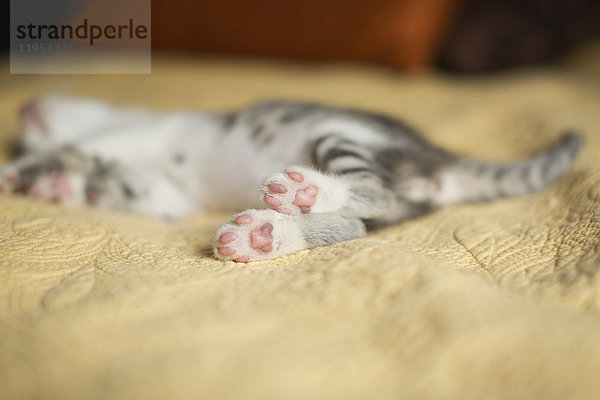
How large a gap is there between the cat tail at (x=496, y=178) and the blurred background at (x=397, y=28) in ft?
4.31

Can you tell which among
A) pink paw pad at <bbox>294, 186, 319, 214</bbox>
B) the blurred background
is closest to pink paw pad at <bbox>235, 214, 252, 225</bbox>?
pink paw pad at <bbox>294, 186, 319, 214</bbox>

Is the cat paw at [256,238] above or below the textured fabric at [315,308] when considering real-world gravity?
above

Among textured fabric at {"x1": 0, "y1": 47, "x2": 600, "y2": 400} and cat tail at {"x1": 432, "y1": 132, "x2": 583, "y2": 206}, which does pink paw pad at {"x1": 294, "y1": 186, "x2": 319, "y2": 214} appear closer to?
textured fabric at {"x1": 0, "y1": 47, "x2": 600, "y2": 400}

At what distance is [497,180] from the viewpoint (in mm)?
1472

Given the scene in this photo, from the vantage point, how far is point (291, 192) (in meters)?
1.14

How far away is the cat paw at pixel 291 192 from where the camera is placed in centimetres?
113

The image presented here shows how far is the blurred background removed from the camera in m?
2.60

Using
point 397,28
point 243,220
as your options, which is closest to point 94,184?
point 243,220

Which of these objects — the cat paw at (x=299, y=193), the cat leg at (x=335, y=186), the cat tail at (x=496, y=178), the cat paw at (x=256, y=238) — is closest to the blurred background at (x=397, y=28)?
the cat tail at (x=496, y=178)

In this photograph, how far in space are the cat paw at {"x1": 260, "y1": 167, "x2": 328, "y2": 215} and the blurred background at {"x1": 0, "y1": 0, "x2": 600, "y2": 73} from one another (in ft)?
5.67

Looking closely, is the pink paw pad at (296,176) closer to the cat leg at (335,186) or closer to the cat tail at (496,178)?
the cat leg at (335,186)

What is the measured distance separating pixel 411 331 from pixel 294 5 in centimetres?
230

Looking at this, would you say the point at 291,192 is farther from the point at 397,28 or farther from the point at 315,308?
the point at 397,28

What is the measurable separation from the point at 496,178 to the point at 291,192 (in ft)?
2.31
